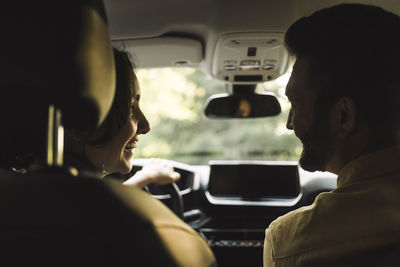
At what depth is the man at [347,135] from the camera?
1619 millimetres

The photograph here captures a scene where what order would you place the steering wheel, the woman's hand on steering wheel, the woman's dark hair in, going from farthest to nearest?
the steering wheel < the woman's hand on steering wheel < the woman's dark hair

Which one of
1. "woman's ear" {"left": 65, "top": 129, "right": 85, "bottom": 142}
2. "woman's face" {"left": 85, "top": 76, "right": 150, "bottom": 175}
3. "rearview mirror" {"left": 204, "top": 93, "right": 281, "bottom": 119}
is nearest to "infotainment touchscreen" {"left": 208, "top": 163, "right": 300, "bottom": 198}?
"rearview mirror" {"left": 204, "top": 93, "right": 281, "bottom": 119}

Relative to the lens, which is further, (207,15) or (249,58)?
(249,58)

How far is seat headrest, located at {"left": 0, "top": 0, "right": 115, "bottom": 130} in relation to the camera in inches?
44.3

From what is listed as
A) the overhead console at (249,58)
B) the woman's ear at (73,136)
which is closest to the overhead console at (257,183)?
the overhead console at (249,58)

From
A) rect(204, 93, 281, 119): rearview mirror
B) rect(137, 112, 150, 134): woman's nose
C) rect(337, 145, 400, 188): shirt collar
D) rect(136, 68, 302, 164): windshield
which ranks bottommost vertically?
rect(136, 68, 302, 164): windshield

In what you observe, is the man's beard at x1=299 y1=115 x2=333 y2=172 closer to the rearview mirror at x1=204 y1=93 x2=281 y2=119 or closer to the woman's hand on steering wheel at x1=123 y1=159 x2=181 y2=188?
the woman's hand on steering wheel at x1=123 y1=159 x2=181 y2=188

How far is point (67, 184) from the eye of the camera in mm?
1090

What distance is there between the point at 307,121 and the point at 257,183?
213 centimetres

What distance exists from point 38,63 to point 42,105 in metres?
0.11

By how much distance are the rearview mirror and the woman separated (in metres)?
1.26

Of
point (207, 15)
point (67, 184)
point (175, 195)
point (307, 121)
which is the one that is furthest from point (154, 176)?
point (67, 184)

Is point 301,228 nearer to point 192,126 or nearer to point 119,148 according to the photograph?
point 119,148

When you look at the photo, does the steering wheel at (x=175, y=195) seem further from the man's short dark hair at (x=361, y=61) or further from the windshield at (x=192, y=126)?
the windshield at (x=192, y=126)
